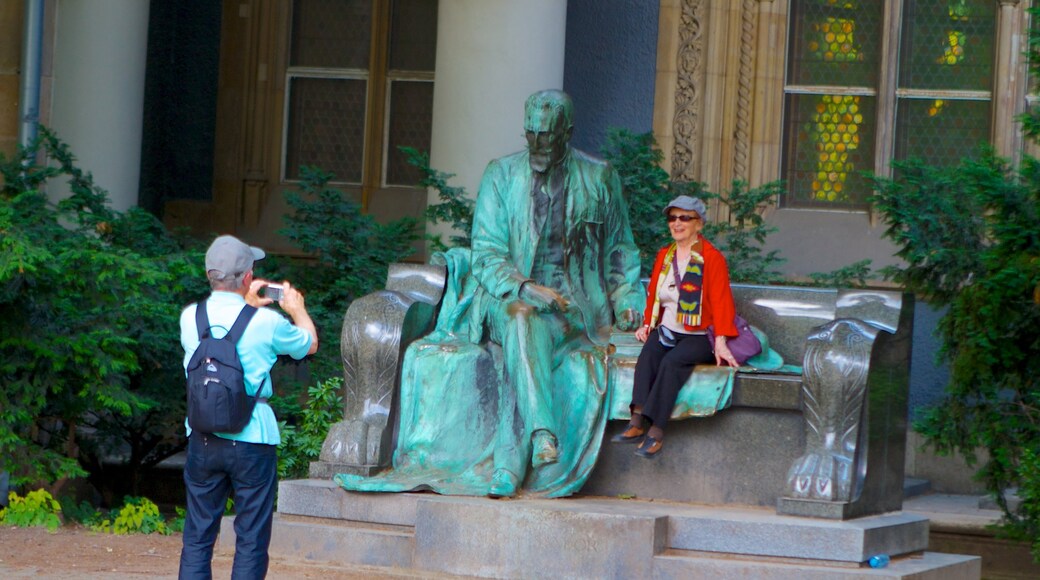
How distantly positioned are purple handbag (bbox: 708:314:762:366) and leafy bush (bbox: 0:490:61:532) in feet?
12.3

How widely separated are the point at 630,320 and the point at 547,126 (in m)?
0.98

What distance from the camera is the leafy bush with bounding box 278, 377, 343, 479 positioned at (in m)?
9.41

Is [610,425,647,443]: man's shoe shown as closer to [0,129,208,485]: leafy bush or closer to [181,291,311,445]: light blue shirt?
[181,291,311,445]: light blue shirt

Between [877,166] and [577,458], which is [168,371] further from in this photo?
[877,166]

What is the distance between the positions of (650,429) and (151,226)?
5108 mm

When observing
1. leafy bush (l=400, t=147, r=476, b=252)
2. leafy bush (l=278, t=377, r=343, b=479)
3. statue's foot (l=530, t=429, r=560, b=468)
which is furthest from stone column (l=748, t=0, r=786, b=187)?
statue's foot (l=530, t=429, r=560, b=468)

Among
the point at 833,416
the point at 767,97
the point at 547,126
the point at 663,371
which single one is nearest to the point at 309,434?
the point at 547,126

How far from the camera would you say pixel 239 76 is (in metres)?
13.9

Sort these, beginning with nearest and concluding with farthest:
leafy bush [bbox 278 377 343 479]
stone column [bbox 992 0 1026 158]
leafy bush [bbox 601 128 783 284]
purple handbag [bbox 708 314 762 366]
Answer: purple handbag [bbox 708 314 762 366]
leafy bush [bbox 278 377 343 479]
leafy bush [bbox 601 128 783 284]
stone column [bbox 992 0 1026 158]

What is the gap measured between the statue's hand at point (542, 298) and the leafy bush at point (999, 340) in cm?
215

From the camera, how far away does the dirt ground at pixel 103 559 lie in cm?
743

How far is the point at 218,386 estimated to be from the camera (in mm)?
5449

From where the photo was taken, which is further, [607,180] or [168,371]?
[168,371]

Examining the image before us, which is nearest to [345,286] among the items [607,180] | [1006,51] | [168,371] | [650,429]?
[168,371]
